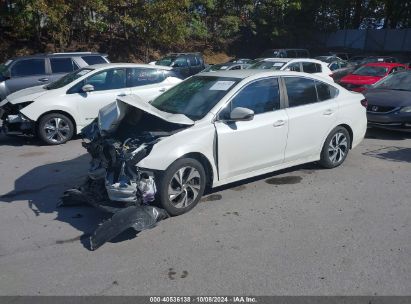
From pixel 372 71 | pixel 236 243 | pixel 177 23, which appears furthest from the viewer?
pixel 177 23

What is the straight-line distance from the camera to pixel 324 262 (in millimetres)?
3990

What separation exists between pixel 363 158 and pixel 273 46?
28.4m

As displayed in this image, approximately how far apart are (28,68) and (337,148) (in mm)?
9315

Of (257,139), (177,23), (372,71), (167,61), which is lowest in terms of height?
(372,71)

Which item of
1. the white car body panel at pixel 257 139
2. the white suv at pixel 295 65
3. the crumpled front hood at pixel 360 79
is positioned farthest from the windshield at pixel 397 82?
the white car body panel at pixel 257 139

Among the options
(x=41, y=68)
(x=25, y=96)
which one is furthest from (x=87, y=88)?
(x=41, y=68)

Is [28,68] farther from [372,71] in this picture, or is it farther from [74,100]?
[372,71]

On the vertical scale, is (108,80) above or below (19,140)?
above

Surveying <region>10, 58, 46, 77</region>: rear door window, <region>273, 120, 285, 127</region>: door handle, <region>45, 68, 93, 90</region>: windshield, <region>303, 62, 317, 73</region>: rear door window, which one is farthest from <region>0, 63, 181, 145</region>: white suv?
<region>303, 62, 317, 73</region>: rear door window

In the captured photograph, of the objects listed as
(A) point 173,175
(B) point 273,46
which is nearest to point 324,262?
(A) point 173,175

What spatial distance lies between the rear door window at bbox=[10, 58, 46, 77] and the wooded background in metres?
7.41

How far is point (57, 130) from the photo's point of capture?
349 inches

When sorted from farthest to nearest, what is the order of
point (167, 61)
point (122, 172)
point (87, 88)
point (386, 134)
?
point (167, 61) → point (386, 134) → point (87, 88) → point (122, 172)

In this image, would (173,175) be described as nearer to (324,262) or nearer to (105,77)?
(324,262)
